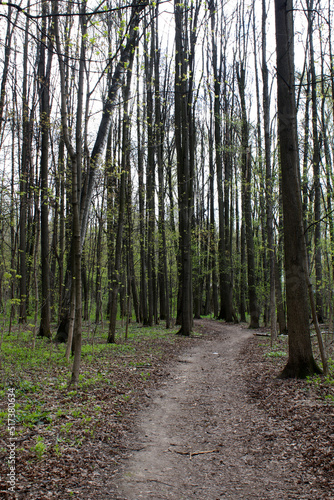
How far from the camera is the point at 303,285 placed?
19.9ft

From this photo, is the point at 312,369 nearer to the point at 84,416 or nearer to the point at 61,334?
the point at 84,416

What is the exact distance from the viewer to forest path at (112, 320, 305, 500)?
3061 millimetres

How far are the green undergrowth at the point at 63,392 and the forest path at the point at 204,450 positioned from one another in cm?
59

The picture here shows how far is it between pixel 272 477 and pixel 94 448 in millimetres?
1988

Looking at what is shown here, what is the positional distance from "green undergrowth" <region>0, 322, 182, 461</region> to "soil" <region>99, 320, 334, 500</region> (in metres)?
0.56

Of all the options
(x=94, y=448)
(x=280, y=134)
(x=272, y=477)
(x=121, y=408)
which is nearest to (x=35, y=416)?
(x=94, y=448)

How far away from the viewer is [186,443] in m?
4.07

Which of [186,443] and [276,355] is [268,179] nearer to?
[276,355]

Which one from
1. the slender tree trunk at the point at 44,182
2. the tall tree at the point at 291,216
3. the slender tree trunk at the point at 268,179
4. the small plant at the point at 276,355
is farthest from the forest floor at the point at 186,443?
the slender tree trunk at the point at 44,182

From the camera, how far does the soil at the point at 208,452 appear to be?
303cm

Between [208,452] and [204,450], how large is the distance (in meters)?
0.07

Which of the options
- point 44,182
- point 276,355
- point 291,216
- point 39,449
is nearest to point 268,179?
point 291,216

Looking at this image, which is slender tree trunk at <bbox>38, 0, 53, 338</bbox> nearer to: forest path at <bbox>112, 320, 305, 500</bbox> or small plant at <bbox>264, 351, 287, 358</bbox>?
forest path at <bbox>112, 320, 305, 500</bbox>

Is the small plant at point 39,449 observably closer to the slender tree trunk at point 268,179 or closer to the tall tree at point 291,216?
the tall tree at point 291,216
